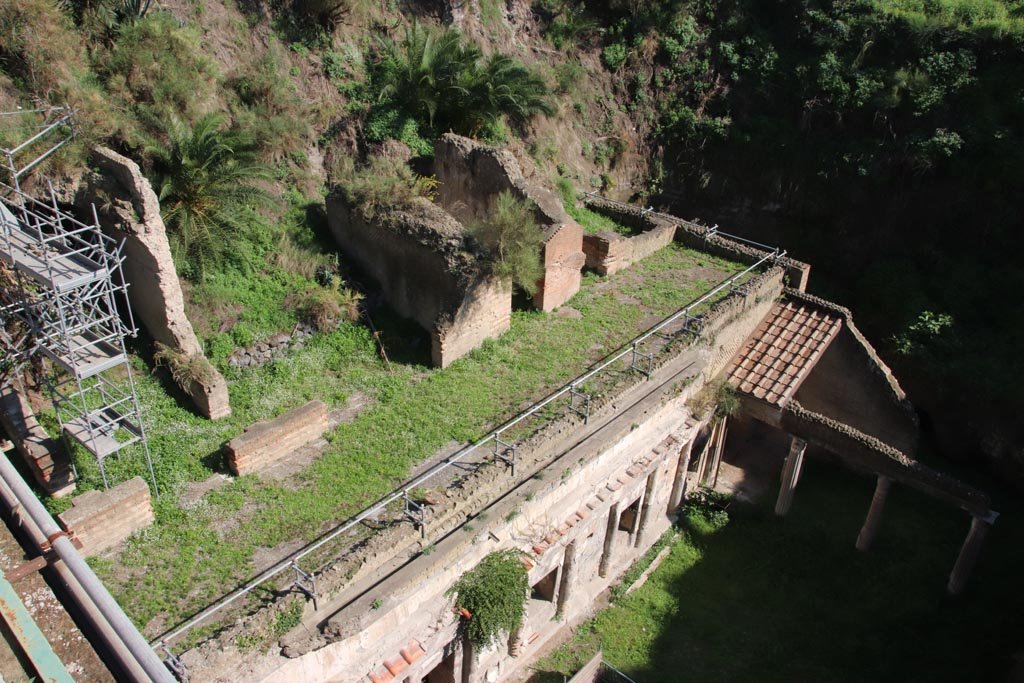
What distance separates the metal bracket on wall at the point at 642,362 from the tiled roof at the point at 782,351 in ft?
7.72

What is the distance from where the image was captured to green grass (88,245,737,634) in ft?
29.6

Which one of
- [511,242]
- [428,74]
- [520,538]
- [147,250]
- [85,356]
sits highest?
[428,74]

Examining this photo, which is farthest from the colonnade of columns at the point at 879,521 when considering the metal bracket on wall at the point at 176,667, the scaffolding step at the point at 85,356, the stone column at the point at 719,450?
the scaffolding step at the point at 85,356

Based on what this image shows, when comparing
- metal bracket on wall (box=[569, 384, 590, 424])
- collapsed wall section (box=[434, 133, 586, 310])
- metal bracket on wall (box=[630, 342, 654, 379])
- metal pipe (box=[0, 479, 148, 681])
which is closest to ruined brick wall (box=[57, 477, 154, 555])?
metal pipe (box=[0, 479, 148, 681])

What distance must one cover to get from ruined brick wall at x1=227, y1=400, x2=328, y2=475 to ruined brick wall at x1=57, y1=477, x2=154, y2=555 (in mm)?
1224

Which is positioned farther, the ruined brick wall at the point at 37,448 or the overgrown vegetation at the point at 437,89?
the overgrown vegetation at the point at 437,89

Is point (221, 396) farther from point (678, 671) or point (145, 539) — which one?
point (678, 671)

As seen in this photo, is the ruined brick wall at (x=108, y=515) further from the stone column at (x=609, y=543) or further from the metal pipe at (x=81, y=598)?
the stone column at (x=609, y=543)

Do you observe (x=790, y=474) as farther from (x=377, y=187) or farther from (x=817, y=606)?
(x=377, y=187)

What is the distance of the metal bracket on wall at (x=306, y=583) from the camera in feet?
27.3

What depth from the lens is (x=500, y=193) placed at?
14781mm

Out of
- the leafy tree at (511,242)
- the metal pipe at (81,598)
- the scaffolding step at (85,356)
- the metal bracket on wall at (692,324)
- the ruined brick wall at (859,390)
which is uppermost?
the metal pipe at (81,598)

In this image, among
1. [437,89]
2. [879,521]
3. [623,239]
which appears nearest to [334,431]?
[623,239]

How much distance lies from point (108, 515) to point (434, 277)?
6.14m
